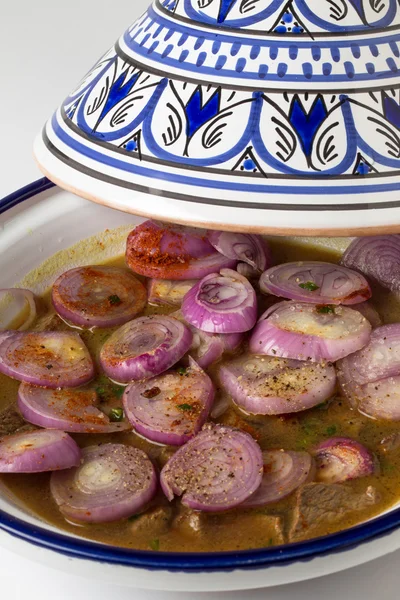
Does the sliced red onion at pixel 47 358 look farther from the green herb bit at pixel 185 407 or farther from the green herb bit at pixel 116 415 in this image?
the green herb bit at pixel 185 407

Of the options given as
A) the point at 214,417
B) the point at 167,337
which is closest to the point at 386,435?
the point at 214,417

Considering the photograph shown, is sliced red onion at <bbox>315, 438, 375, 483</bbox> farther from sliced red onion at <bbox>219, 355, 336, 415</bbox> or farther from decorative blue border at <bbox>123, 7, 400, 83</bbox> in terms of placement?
decorative blue border at <bbox>123, 7, 400, 83</bbox>

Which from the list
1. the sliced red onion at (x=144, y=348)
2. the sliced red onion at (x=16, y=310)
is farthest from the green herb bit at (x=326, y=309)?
the sliced red onion at (x=16, y=310)

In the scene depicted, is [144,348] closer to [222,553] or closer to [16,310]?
[16,310]

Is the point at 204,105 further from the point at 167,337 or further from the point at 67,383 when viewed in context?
the point at 67,383

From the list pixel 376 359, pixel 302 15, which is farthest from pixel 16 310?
pixel 302 15
